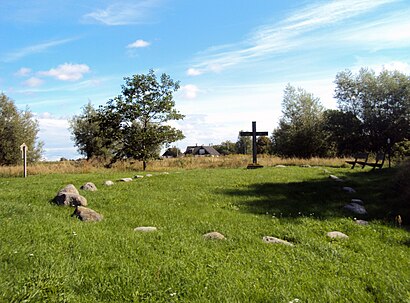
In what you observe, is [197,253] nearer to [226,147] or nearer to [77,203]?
[77,203]

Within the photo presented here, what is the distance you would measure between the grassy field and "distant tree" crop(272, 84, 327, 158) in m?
26.1

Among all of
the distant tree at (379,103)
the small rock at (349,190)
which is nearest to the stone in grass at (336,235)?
the small rock at (349,190)

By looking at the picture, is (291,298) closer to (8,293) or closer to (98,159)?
(8,293)

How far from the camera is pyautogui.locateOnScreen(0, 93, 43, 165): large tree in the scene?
30000 millimetres

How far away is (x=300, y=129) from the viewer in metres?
35.4

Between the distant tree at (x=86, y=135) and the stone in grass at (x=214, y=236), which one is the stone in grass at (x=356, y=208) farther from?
the distant tree at (x=86, y=135)

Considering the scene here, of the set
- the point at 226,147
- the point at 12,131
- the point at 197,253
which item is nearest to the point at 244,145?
the point at 226,147

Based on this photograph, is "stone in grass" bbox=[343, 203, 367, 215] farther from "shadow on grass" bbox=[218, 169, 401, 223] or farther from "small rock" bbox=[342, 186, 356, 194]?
"small rock" bbox=[342, 186, 356, 194]

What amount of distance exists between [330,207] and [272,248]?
14.1 ft

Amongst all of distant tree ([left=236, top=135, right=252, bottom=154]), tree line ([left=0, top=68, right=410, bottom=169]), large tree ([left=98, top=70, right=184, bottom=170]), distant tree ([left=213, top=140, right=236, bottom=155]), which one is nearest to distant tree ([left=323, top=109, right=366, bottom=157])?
tree line ([left=0, top=68, right=410, bottom=169])

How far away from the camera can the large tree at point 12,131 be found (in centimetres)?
3000

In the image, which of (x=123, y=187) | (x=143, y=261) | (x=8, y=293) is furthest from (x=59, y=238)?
(x=123, y=187)

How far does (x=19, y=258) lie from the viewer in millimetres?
4359

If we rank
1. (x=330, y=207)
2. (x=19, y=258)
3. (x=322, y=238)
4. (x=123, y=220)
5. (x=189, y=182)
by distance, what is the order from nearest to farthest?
(x=19, y=258), (x=322, y=238), (x=123, y=220), (x=330, y=207), (x=189, y=182)
